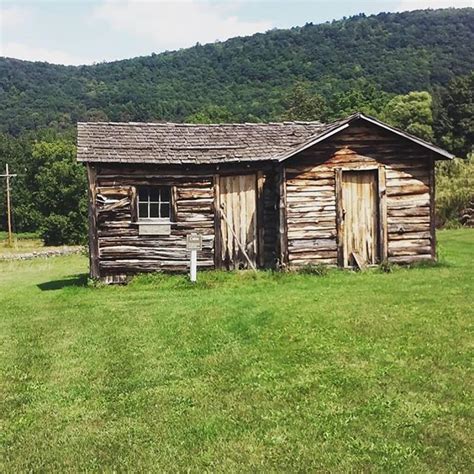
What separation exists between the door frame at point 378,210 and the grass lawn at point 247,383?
12.3ft

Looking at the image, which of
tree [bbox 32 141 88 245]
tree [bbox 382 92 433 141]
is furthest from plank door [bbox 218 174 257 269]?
tree [bbox 32 141 88 245]

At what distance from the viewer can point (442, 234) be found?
28.4 m

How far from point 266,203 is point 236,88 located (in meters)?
114

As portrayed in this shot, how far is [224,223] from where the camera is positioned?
63.0 feet

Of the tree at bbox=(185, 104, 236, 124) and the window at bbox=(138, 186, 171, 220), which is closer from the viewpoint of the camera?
the window at bbox=(138, 186, 171, 220)

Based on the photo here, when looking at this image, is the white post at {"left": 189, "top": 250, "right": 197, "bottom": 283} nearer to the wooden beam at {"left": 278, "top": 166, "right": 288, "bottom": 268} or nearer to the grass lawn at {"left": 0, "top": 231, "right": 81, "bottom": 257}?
the wooden beam at {"left": 278, "top": 166, "right": 288, "bottom": 268}

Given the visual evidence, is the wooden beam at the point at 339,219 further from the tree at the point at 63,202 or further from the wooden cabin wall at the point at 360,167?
the tree at the point at 63,202

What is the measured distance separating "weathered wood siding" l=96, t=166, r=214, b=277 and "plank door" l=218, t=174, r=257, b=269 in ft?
1.19

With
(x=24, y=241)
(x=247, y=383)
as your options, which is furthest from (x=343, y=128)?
(x=24, y=241)

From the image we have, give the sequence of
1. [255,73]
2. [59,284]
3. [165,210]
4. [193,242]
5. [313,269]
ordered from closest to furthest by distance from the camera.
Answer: [193,242]
[313,269]
[165,210]
[59,284]
[255,73]

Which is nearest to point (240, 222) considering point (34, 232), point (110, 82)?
point (34, 232)

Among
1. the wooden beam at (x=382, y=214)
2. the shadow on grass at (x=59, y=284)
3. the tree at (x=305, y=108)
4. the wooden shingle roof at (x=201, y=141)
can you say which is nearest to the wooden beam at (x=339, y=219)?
the wooden beam at (x=382, y=214)

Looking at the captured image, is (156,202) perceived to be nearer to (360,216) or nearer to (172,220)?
(172,220)

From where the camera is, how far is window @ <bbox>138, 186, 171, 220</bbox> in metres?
19.0
